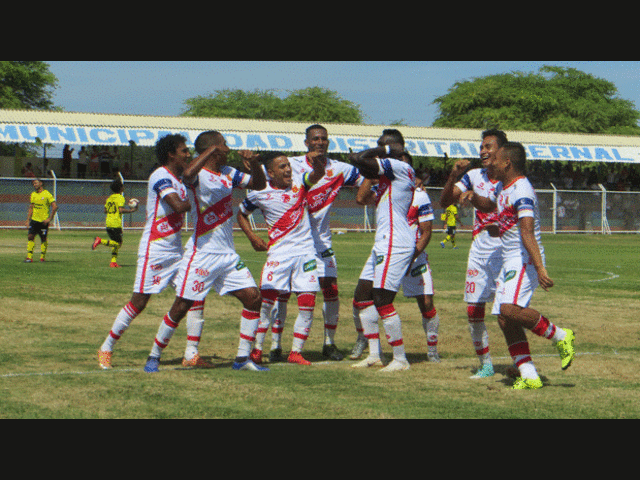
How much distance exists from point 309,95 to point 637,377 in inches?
3302

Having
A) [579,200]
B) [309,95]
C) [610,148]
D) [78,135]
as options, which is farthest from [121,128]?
[309,95]

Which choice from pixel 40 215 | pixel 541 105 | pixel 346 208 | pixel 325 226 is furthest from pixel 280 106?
pixel 325 226

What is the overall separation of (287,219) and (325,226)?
2.59ft

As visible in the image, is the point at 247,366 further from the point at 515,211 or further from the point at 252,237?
the point at 515,211

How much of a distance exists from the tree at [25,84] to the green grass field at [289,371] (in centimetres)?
5785

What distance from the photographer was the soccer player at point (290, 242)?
877cm

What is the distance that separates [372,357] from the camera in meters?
8.78

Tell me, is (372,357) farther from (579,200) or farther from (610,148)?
(610,148)

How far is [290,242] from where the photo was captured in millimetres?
8812

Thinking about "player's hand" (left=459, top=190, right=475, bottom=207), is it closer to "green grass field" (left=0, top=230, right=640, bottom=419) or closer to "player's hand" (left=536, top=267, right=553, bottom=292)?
"player's hand" (left=536, top=267, right=553, bottom=292)

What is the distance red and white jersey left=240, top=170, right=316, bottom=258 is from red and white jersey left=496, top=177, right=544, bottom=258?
7.04 ft

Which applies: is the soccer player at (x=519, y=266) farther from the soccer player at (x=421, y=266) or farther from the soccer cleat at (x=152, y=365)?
the soccer cleat at (x=152, y=365)

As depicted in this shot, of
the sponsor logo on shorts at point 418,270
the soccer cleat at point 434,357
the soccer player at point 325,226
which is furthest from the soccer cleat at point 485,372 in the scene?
the soccer player at point 325,226

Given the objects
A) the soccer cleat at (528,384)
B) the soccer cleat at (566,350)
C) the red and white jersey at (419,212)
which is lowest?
the soccer cleat at (528,384)
